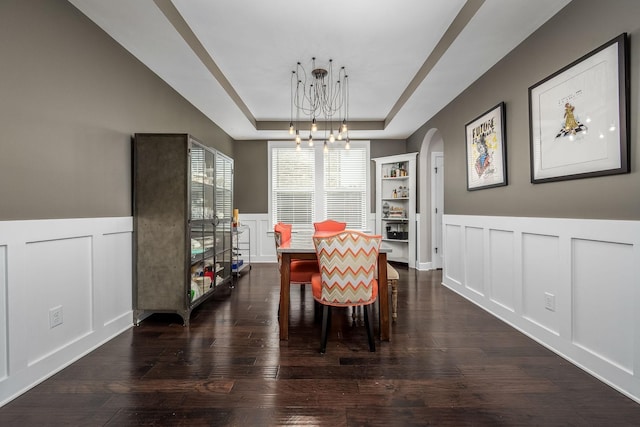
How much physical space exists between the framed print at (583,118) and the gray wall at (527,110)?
0.16ft

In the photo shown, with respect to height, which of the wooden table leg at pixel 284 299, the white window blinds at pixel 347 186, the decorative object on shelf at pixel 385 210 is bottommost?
the wooden table leg at pixel 284 299

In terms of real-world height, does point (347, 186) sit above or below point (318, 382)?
above

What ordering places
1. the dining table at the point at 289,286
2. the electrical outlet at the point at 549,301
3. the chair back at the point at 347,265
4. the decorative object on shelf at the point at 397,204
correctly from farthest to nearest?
the decorative object on shelf at the point at 397,204
the dining table at the point at 289,286
the electrical outlet at the point at 549,301
the chair back at the point at 347,265

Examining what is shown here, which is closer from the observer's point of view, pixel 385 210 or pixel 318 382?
pixel 318 382

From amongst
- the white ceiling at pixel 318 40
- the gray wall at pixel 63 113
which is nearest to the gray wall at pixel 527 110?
the white ceiling at pixel 318 40

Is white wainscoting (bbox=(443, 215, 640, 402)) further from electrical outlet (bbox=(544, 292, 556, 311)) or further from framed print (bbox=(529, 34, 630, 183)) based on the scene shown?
framed print (bbox=(529, 34, 630, 183))

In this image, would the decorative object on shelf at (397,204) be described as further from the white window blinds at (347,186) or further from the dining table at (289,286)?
the dining table at (289,286)

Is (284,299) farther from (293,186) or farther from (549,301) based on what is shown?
(293,186)

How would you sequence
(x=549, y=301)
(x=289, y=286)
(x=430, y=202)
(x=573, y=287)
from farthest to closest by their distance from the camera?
(x=430, y=202), (x=289, y=286), (x=549, y=301), (x=573, y=287)

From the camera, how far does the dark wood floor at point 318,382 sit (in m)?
1.48

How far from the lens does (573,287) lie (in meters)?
2.00

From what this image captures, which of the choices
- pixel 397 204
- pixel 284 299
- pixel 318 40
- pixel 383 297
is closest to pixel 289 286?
pixel 284 299

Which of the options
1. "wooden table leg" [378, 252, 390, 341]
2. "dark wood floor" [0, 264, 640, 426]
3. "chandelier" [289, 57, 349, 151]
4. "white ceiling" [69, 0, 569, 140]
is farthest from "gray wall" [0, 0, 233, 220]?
"wooden table leg" [378, 252, 390, 341]

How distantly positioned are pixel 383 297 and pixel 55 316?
226 cm
